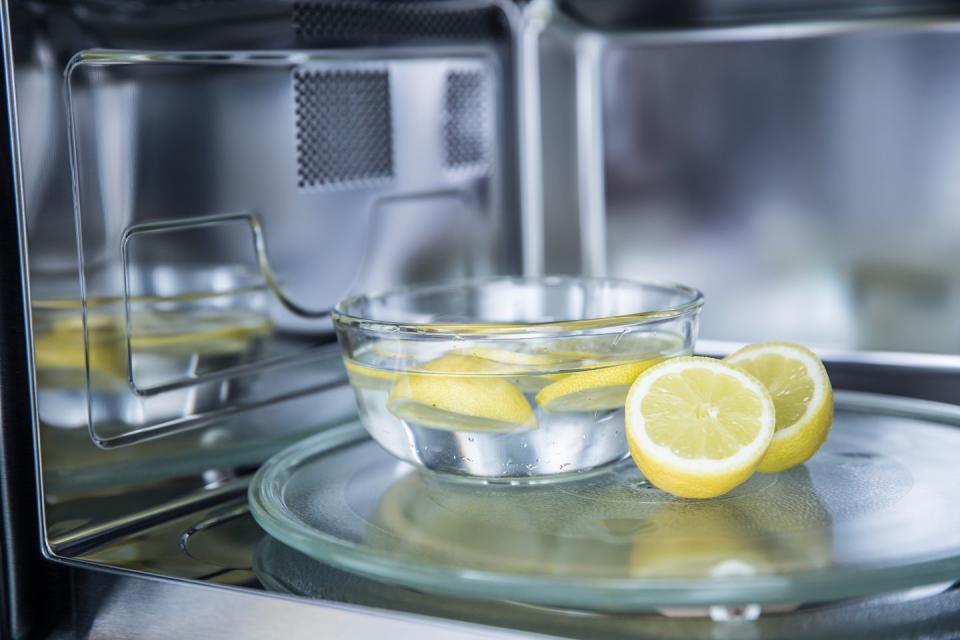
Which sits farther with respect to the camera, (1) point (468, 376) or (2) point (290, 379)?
(2) point (290, 379)

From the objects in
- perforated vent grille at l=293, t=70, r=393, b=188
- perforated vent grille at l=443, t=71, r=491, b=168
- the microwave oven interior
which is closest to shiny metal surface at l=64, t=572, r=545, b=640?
the microwave oven interior

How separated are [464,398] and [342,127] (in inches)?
11.2

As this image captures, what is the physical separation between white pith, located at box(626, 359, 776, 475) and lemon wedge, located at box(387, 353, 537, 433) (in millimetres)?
66

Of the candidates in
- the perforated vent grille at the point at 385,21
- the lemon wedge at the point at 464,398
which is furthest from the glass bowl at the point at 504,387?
the perforated vent grille at the point at 385,21

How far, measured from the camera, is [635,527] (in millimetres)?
677

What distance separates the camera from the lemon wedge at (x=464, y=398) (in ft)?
2.45

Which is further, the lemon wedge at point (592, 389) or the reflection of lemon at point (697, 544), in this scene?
the lemon wedge at point (592, 389)

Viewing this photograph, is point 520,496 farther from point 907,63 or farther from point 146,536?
point 907,63

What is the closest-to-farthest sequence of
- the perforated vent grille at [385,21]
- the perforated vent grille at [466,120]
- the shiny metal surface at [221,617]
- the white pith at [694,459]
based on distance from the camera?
the shiny metal surface at [221,617], the white pith at [694,459], the perforated vent grille at [385,21], the perforated vent grille at [466,120]

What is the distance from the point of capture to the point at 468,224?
1058 mm

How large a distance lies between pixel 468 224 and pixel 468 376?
12.9 inches

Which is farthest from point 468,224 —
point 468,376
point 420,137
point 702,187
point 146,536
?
point 146,536

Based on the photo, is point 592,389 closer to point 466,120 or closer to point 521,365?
point 521,365

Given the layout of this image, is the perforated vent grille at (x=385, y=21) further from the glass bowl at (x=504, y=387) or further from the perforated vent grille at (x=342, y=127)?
the glass bowl at (x=504, y=387)
